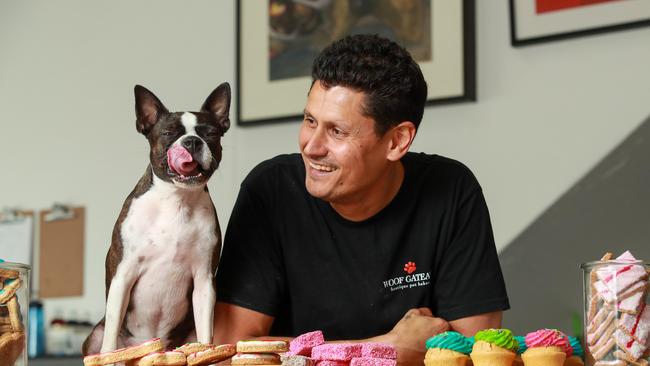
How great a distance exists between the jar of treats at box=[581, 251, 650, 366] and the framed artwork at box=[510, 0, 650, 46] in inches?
70.2

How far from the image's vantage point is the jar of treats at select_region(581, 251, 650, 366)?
1202 mm

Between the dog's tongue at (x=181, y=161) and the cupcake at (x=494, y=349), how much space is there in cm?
58

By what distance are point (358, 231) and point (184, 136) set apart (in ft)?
1.71

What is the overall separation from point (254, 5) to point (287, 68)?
0.30 m

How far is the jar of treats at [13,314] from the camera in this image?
117cm

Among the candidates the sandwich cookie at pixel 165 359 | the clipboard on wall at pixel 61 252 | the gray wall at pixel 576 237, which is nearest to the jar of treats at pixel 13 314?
the sandwich cookie at pixel 165 359

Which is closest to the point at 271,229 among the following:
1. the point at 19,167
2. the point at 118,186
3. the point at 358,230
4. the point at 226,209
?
the point at 358,230

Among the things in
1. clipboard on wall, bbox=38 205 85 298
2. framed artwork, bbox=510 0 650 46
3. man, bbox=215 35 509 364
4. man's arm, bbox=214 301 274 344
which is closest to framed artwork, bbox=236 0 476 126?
framed artwork, bbox=510 0 650 46

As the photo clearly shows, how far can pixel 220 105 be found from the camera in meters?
1.61

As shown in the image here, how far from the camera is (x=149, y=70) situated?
3.74 meters

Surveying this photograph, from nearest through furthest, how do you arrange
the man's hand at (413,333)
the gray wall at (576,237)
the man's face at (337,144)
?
the man's hand at (413,333), the man's face at (337,144), the gray wall at (576,237)

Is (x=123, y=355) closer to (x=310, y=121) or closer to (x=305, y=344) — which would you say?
(x=305, y=344)

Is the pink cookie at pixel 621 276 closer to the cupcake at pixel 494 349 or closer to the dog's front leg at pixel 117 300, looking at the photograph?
the cupcake at pixel 494 349

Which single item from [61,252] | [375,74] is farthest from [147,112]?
[61,252]
